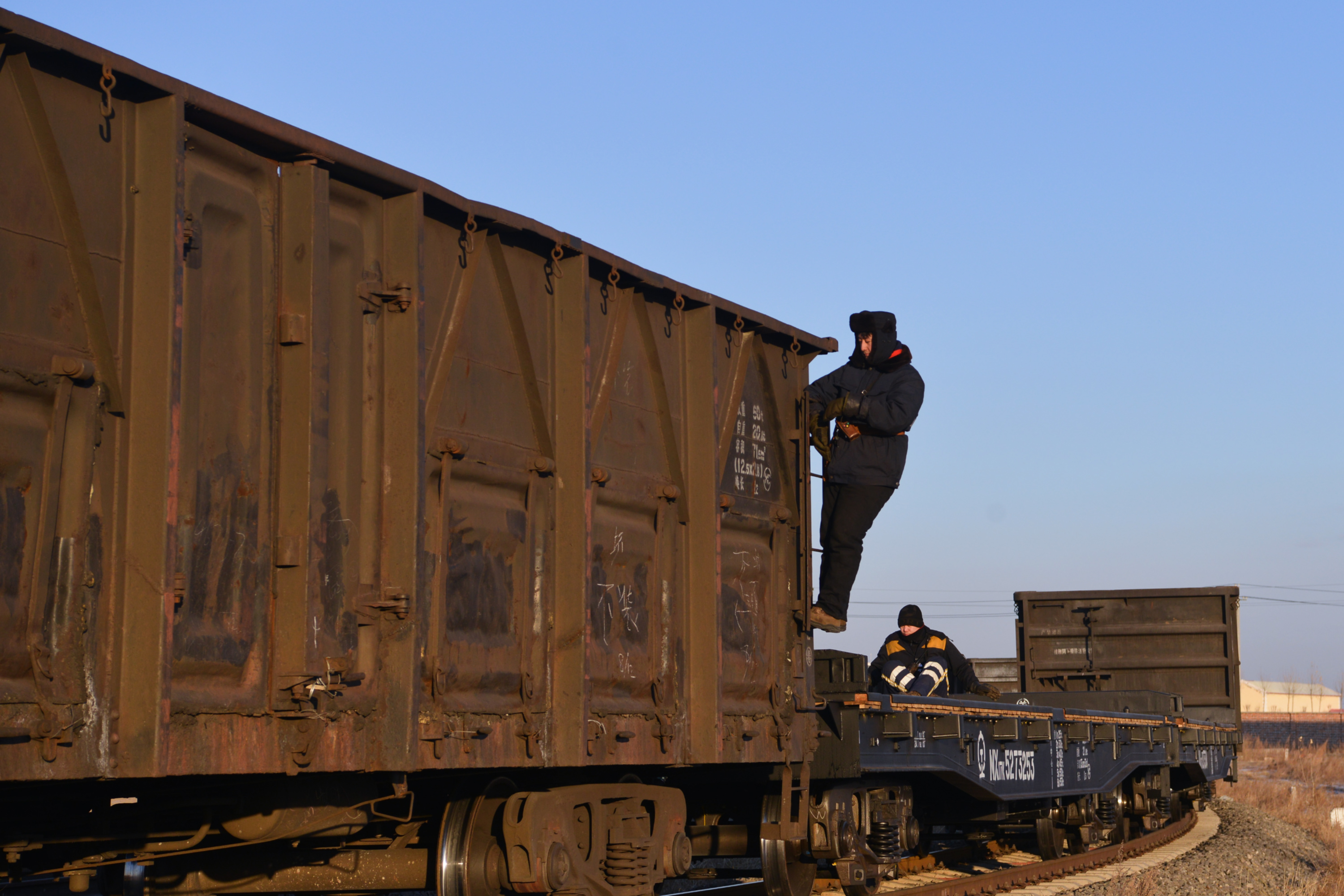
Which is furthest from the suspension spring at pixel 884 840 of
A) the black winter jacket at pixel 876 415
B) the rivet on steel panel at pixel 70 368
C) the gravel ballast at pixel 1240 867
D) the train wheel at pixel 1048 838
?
the rivet on steel panel at pixel 70 368

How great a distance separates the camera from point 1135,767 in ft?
47.1

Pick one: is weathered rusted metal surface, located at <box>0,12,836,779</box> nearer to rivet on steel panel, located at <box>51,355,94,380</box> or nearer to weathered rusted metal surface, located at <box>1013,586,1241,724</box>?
rivet on steel panel, located at <box>51,355,94,380</box>

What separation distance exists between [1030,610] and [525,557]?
13.5 meters

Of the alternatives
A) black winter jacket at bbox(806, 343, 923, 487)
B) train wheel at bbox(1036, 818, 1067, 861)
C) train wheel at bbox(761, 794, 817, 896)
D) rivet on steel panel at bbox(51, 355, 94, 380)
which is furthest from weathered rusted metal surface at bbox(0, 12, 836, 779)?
train wheel at bbox(1036, 818, 1067, 861)

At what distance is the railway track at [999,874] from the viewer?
9.80 meters

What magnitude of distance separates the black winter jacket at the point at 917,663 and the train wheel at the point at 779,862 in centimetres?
272

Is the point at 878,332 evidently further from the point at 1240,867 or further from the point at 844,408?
the point at 1240,867

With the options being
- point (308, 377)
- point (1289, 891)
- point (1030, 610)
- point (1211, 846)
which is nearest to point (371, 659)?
point (308, 377)

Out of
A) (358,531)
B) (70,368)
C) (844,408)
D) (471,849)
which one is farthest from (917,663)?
(70,368)

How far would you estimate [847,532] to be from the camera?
8258mm

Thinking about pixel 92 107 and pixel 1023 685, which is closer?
pixel 92 107

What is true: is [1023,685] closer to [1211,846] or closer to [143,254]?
[1211,846]

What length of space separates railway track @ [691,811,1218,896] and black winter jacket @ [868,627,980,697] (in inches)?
59.3

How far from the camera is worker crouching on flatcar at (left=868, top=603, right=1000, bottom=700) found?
1122 centimetres
